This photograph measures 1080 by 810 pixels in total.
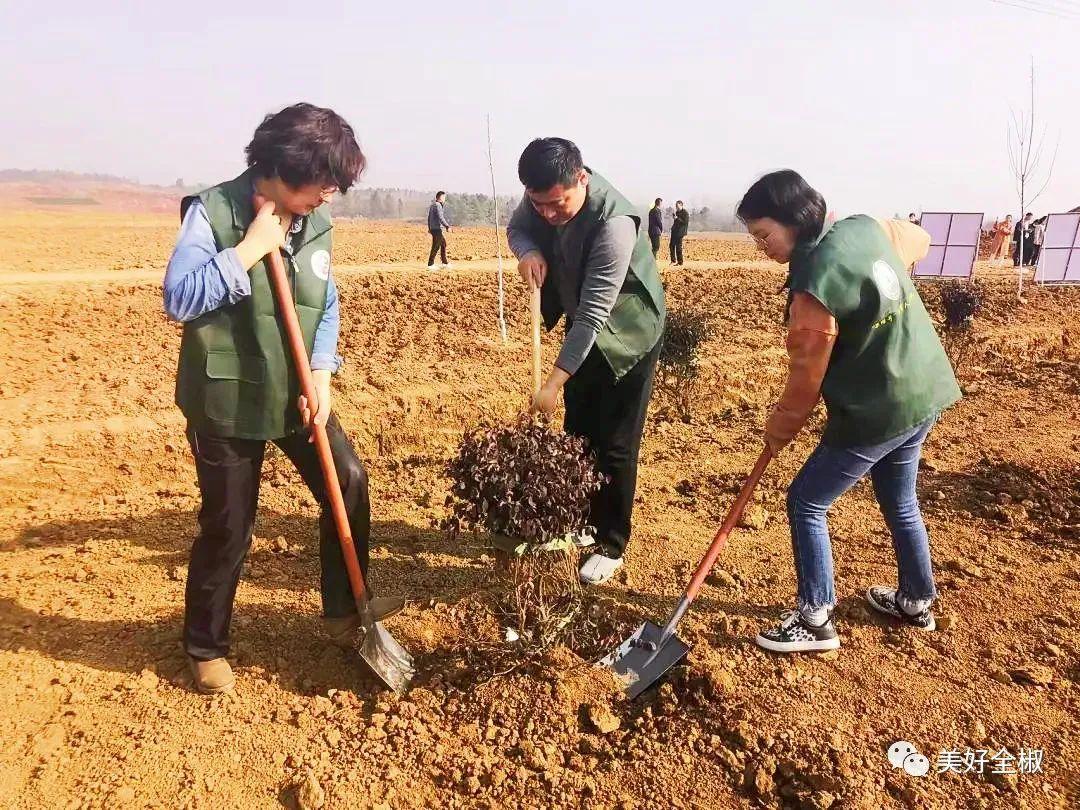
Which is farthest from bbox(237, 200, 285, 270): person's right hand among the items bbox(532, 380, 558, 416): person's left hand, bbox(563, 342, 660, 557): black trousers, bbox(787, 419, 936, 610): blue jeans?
bbox(787, 419, 936, 610): blue jeans

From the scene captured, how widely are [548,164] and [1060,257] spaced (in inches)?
592

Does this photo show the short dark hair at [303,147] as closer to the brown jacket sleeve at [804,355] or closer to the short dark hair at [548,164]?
the short dark hair at [548,164]

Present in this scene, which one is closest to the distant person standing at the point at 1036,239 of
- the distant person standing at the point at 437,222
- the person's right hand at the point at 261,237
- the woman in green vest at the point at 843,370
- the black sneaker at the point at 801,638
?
the distant person standing at the point at 437,222

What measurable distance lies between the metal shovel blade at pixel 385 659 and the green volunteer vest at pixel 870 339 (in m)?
1.74

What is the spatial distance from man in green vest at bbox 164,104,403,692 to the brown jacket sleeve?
1430 mm

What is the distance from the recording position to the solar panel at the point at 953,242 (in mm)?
13398

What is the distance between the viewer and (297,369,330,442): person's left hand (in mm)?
2264

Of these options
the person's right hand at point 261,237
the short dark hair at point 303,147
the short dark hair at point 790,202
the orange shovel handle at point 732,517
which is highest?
the short dark hair at point 303,147

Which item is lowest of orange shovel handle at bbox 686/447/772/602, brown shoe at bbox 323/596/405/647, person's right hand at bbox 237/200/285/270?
brown shoe at bbox 323/596/405/647

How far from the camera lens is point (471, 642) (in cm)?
271

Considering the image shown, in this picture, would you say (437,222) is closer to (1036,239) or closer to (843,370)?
(843,370)

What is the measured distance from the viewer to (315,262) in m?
2.24

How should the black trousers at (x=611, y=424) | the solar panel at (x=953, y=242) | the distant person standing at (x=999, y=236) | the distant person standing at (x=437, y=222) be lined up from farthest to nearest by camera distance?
the distant person standing at (x=999, y=236)
the solar panel at (x=953, y=242)
the distant person standing at (x=437, y=222)
the black trousers at (x=611, y=424)

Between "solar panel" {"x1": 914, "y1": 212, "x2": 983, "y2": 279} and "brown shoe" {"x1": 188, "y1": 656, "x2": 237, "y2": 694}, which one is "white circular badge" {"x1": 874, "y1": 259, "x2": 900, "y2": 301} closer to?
"brown shoe" {"x1": 188, "y1": 656, "x2": 237, "y2": 694}
